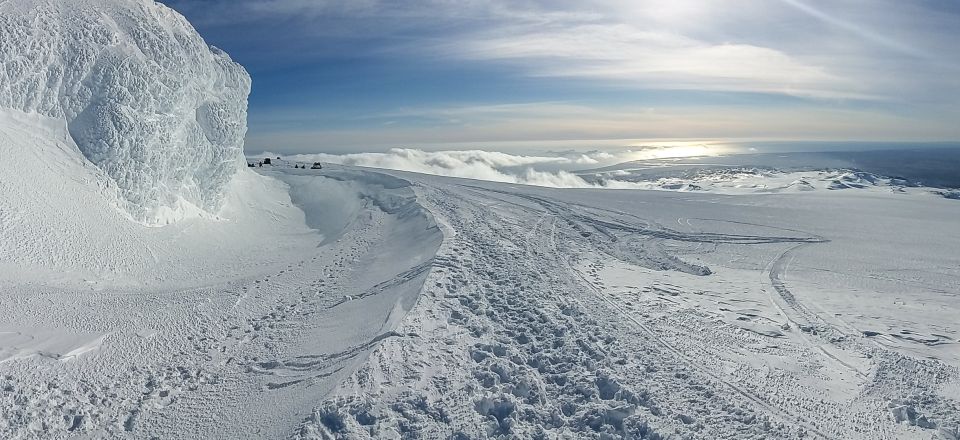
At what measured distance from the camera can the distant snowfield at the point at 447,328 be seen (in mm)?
6418

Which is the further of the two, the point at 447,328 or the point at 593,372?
the point at 447,328

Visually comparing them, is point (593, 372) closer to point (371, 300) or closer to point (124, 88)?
point (371, 300)

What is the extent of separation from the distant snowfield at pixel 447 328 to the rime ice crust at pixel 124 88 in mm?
789

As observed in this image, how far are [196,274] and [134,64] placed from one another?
7.22 meters

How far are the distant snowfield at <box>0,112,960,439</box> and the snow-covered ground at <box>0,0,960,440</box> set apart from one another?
1.9 inches

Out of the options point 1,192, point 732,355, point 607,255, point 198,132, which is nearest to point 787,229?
point 607,255

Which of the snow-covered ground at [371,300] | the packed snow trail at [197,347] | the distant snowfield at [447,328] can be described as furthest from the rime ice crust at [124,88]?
the packed snow trail at [197,347]

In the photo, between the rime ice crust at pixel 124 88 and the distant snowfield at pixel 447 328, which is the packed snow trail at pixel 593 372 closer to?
the distant snowfield at pixel 447 328

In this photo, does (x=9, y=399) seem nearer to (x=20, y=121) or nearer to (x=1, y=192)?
(x=1, y=192)

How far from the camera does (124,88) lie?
14.9 m

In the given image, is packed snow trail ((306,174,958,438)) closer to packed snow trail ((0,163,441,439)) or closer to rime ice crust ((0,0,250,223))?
packed snow trail ((0,163,441,439))

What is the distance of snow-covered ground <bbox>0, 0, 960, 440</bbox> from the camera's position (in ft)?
21.4

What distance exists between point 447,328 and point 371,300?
2720 mm

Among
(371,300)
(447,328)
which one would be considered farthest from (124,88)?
(447,328)
